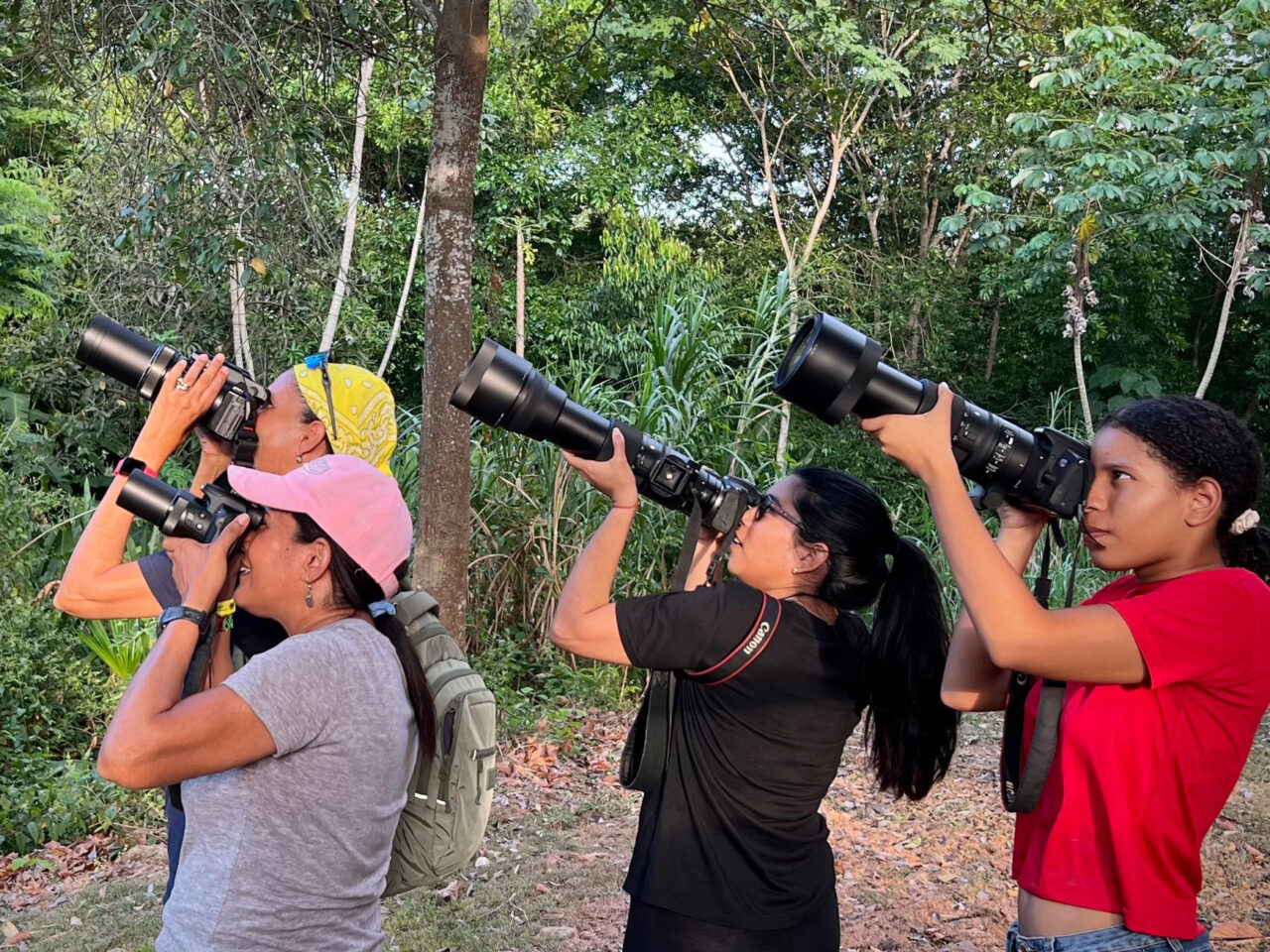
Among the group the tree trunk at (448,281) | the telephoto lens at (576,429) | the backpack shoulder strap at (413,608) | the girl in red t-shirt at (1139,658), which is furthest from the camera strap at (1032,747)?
the tree trunk at (448,281)

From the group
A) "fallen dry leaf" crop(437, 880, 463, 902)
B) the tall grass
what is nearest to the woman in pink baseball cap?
"fallen dry leaf" crop(437, 880, 463, 902)

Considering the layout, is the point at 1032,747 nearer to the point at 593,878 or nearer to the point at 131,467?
the point at 131,467

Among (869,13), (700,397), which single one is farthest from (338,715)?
(869,13)

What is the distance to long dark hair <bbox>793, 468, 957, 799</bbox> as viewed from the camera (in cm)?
201

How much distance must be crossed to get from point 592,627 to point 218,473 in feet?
2.68

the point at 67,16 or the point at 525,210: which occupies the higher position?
the point at 525,210

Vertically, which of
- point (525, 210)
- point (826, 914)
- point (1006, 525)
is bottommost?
point (826, 914)

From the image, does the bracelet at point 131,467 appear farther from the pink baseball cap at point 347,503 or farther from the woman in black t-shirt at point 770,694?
the woman in black t-shirt at point 770,694

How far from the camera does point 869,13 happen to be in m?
12.9

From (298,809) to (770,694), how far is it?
0.77 m

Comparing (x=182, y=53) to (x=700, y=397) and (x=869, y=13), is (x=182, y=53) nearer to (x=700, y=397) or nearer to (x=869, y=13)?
(x=700, y=397)

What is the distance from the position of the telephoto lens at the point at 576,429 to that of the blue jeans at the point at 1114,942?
83 cm

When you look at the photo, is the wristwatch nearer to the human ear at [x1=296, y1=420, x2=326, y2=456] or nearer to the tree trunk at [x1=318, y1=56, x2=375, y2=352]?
the human ear at [x1=296, y1=420, x2=326, y2=456]

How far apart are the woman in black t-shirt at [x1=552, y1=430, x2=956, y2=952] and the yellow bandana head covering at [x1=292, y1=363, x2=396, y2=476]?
1.49 ft
